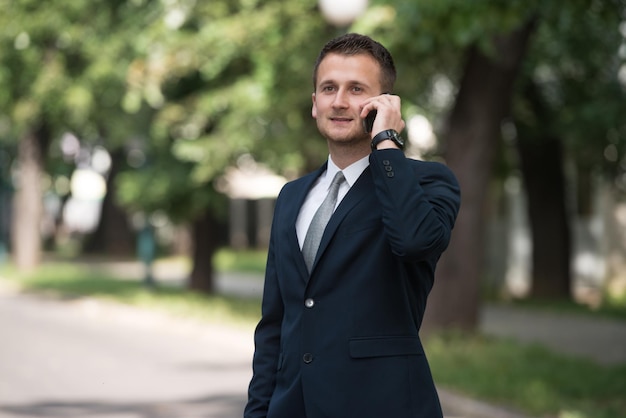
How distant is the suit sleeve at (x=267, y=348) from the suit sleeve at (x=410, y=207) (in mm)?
491

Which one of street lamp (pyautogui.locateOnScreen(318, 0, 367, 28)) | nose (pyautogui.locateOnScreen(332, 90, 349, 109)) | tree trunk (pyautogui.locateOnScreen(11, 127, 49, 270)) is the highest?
tree trunk (pyautogui.locateOnScreen(11, 127, 49, 270))

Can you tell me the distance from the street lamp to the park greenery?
149 mm

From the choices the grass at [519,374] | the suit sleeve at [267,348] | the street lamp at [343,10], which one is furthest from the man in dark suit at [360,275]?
the street lamp at [343,10]

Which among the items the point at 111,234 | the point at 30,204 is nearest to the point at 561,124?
the point at 30,204

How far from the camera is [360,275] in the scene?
3072 millimetres

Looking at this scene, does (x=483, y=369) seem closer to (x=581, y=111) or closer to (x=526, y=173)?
(x=581, y=111)

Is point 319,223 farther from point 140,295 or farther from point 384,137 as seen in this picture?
point 140,295

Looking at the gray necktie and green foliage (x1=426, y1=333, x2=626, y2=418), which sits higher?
the gray necktie

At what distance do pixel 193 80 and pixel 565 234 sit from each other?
7.61m

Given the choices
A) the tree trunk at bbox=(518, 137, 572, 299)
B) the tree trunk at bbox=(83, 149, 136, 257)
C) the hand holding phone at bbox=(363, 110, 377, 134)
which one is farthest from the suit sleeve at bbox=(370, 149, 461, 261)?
the tree trunk at bbox=(83, 149, 136, 257)

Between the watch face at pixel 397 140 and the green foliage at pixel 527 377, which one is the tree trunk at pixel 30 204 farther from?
the watch face at pixel 397 140

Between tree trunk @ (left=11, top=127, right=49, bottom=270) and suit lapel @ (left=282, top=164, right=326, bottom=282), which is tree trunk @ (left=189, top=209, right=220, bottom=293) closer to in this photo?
tree trunk @ (left=11, top=127, right=49, bottom=270)

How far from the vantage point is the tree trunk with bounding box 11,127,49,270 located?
1236 inches

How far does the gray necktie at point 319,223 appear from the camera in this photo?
3193 millimetres
